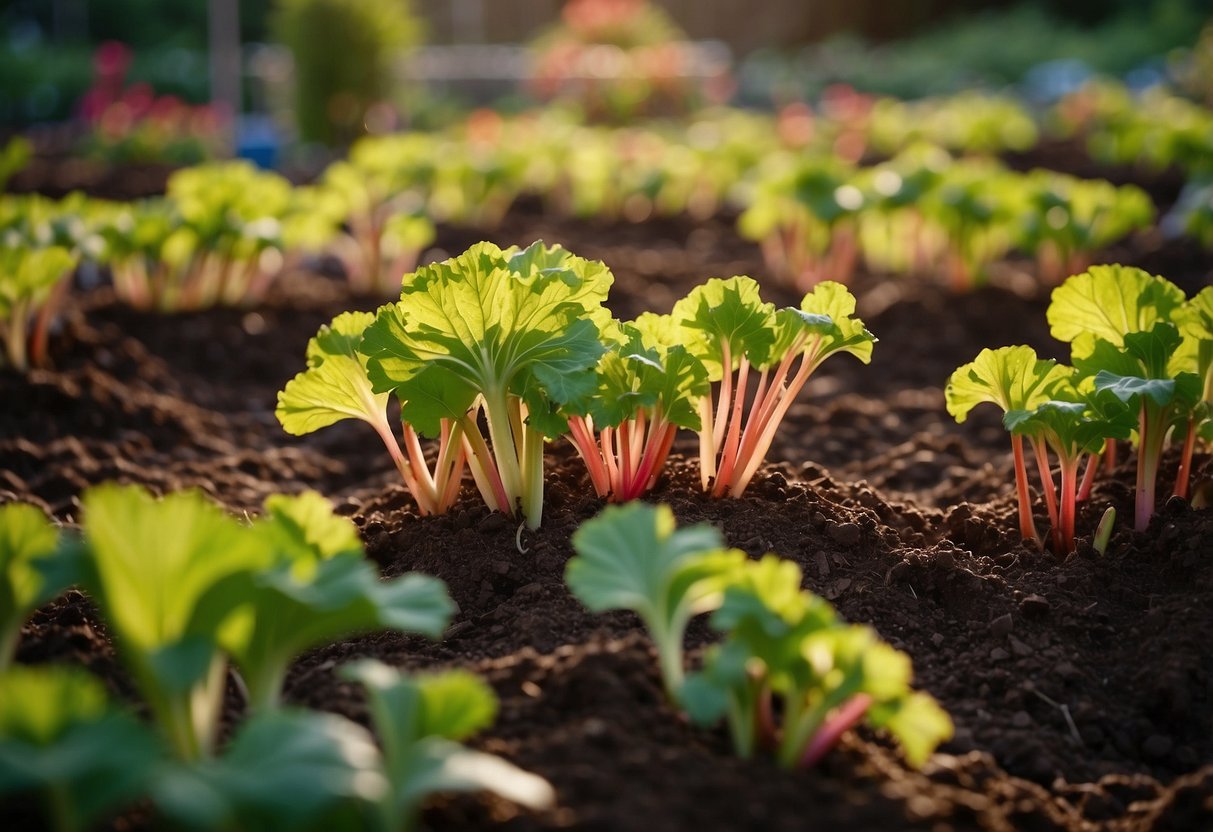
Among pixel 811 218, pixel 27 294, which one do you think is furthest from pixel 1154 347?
pixel 27 294

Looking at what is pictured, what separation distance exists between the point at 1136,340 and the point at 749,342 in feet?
2.86

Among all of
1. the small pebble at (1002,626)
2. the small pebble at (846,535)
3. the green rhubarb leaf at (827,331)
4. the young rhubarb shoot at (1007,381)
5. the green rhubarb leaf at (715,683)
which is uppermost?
the green rhubarb leaf at (827,331)

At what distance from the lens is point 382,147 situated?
7.60 meters

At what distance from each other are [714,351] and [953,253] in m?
3.60

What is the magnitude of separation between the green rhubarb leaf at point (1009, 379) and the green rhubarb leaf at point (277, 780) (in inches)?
64.3

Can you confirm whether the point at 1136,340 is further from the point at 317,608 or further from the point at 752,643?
the point at 317,608

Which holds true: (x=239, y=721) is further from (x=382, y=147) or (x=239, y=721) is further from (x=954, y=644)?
(x=382, y=147)

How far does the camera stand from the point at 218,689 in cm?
191

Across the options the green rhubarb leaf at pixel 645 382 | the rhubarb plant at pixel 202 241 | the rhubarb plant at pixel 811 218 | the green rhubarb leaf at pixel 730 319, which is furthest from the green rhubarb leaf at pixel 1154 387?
the rhubarb plant at pixel 202 241

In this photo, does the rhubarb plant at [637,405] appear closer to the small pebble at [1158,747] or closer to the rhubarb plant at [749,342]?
the rhubarb plant at [749,342]

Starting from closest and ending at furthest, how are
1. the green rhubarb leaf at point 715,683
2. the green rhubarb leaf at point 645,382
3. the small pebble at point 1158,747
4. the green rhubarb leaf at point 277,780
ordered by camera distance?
the green rhubarb leaf at point 277,780
the green rhubarb leaf at point 715,683
the small pebble at point 1158,747
the green rhubarb leaf at point 645,382

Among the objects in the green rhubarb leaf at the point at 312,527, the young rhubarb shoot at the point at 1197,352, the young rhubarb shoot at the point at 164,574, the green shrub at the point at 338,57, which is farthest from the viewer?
the green shrub at the point at 338,57

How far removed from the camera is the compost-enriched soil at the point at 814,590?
1906mm

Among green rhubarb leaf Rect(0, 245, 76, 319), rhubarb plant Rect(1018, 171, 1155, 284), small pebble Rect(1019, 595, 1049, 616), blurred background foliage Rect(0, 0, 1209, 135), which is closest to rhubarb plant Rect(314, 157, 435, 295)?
green rhubarb leaf Rect(0, 245, 76, 319)
